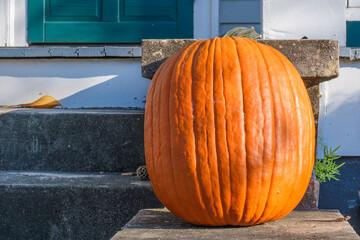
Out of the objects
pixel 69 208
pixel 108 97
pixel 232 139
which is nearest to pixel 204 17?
pixel 108 97

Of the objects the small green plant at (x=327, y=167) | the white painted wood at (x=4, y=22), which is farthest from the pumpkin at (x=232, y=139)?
the white painted wood at (x=4, y=22)

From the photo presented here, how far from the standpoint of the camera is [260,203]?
144 centimetres

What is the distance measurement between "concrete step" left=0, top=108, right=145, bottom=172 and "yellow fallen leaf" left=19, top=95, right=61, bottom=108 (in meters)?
0.50

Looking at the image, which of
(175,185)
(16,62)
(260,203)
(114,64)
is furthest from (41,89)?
(260,203)

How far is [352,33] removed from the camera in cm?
253

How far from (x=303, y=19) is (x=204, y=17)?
4.98 feet

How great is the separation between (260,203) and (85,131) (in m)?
1.21

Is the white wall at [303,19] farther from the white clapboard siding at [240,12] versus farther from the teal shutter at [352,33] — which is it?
the white clapboard siding at [240,12]

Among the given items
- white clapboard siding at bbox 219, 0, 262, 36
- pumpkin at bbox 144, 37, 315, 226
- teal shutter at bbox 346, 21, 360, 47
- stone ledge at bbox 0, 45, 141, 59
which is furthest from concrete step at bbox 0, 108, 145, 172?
white clapboard siding at bbox 219, 0, 262, 36

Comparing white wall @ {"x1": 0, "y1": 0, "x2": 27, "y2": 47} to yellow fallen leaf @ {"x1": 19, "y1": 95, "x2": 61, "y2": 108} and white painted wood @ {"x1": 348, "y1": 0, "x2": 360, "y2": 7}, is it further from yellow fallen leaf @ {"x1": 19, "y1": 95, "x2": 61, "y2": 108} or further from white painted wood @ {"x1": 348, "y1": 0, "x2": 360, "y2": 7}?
white painted wood @ {"x1": 348, "y1": 0, "x2": 360, "y2": 7}

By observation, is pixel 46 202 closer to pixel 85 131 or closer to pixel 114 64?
pixel 85 131

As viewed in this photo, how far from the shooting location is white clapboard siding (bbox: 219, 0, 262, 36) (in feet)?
14.4

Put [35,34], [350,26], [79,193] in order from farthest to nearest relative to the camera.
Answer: [35,34] → [350,26] → [79,193]

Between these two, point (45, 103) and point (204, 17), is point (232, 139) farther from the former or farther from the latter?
point (204, 17)
